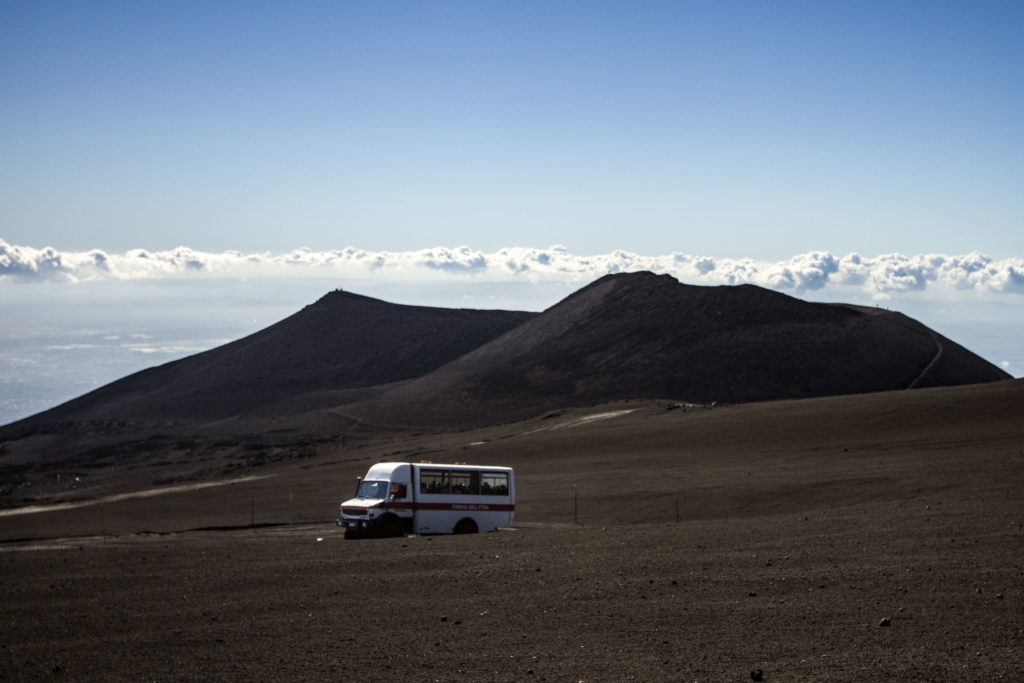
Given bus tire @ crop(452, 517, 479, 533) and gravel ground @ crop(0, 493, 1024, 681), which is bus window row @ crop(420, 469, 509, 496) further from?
gravel ground @ crop(0, 493, 1024, 681)

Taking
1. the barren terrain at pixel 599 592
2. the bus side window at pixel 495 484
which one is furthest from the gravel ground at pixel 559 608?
the bus side window at pixel 495 484

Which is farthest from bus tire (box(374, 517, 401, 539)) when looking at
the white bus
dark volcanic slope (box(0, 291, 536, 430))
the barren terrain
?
dark volcanic slope (box(0, 291, 536, 430))

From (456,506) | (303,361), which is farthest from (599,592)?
(303,361)

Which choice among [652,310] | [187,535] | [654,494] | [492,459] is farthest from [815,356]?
[187,535]

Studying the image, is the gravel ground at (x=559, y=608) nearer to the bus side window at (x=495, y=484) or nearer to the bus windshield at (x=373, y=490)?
the bus windshield at (x=373, y=490)

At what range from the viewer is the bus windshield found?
27078 millimetres

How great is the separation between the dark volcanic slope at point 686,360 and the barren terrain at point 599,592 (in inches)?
1946

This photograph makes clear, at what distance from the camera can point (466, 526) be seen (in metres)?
28.2

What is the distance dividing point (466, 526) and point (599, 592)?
518 inches

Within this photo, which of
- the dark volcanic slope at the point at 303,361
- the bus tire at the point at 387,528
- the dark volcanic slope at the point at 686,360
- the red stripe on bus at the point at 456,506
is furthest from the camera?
A: the dark volcanic slope at the point at 303,361

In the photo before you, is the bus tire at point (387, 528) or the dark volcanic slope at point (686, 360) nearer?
the bus tire at point (387, 528)

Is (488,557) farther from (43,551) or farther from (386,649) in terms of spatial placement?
(43,551)

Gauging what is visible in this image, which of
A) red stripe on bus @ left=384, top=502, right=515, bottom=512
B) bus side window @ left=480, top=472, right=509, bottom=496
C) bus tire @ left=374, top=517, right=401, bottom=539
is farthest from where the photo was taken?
bus side window @ left=480, top=472, right=509, bottom=496

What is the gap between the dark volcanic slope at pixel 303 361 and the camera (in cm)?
10429
